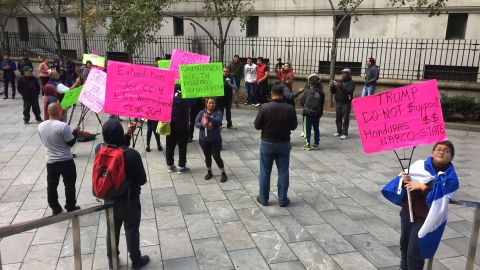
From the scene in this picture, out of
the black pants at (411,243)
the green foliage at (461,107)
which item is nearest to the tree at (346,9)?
the green foliage at (461,107)

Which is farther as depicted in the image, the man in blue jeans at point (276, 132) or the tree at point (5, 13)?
the tree at point (5, 13)

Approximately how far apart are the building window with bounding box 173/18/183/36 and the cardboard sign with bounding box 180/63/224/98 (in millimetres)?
14835

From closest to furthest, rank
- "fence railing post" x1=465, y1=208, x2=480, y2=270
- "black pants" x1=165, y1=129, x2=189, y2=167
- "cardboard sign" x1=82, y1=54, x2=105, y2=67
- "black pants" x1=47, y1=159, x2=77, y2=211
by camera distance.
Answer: "fence railing post" x1=465, y1=208, x2=480, y2=270
"black pants" x1=47, y1=159, x2=77, y2=211
"black pants" x1=165, y1=129, x2=189, y2=167
"cardboard sign" x1=82, y1=54, x2=105, y2=67

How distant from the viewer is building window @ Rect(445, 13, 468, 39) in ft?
52.5

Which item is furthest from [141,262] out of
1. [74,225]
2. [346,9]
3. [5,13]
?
[5,13]

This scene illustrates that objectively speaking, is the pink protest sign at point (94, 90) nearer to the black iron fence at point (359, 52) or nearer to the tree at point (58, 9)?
the black iron fence at point (359, 52)

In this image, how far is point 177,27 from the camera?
21.7 m

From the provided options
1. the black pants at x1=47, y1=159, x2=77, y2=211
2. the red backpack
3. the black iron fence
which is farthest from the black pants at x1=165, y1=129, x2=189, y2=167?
the black iron fence

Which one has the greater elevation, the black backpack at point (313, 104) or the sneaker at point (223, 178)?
the black backpack at point (313, 104)

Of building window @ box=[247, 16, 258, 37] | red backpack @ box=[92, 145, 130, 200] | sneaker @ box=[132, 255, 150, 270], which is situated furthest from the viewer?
building window @ box=[247, 16, 258, 37]

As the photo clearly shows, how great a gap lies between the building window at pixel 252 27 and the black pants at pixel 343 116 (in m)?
10.3

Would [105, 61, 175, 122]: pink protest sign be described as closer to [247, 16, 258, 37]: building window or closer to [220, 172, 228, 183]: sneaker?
[220, 172, 228, 183]: sneaker

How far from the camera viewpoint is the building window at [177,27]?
846 inches

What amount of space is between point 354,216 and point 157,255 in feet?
9.44
